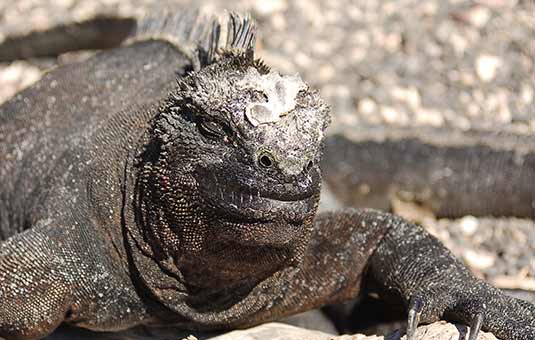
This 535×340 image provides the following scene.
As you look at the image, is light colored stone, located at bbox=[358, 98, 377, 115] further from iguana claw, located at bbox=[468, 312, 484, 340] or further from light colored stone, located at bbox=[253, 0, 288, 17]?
iguana claw, located at bbox=[468, 312, 484, 340]

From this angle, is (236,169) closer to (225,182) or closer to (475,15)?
(225,182)

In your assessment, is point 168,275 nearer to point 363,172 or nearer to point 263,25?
point 363,172

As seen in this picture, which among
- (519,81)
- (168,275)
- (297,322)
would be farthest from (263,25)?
(168,275)

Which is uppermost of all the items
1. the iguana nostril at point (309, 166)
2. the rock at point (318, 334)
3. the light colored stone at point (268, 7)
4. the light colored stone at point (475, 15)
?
the light colored stone at point (268, 7)

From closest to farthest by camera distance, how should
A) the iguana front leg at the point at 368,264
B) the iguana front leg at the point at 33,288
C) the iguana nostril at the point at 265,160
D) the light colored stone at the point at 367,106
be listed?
1. the iguana nostril at the point at 265,160
2. the iguana front leg at the point at 33,288
3. the iguana front leg at the point at 368,264
4. the light colored stone at the point at 367,106

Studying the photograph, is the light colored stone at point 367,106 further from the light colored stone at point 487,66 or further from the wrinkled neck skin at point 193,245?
the wrinkled neck skin at point 193,245

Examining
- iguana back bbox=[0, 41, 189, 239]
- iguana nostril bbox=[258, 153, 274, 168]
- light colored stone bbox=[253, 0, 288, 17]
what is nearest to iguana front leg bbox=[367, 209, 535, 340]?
iguana nostril bbox=[258, 153, 274, 168]

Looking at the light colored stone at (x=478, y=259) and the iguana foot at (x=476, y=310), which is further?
the light colored stone at (x=478, y=259)

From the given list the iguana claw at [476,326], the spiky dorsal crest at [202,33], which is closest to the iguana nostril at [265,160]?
the spiky dorsal crest at [202,33]
